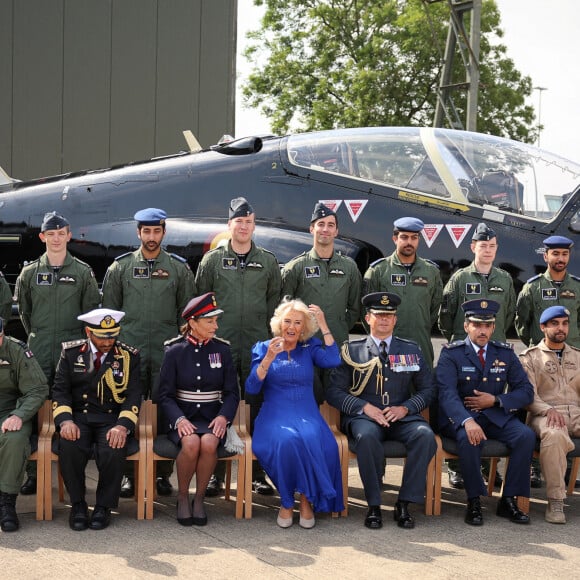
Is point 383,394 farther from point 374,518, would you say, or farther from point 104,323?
point 104,323

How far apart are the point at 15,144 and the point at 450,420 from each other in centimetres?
1107

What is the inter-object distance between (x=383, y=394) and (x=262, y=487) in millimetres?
963

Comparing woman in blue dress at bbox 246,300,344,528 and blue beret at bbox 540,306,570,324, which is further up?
blue beret at bbox 540,306,570,324

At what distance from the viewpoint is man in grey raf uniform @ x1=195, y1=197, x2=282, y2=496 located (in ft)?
17.2

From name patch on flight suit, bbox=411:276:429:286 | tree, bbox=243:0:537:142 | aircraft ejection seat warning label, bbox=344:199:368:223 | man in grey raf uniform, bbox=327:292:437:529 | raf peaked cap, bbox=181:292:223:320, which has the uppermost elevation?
tree, bbox=243:0:537:142

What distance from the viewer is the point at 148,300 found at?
203 inches

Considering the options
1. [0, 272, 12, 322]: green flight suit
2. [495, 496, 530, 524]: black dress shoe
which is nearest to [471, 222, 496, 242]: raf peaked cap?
[495, 496, 530, 524]: black dress shoe

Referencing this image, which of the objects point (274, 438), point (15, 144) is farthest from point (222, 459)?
point (15, 144)

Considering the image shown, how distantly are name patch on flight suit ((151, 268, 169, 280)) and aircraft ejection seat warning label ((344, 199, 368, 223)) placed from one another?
5.49ft

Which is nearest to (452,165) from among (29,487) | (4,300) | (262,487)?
(262,487)

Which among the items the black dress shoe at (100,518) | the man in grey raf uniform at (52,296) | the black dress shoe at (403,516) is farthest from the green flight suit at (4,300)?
the black dress shoe at (403,516)

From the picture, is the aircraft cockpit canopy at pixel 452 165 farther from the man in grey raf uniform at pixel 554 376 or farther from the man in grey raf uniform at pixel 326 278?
the man in grey raf uniform at pixel 554 376

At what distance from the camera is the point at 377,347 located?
4.85 metres

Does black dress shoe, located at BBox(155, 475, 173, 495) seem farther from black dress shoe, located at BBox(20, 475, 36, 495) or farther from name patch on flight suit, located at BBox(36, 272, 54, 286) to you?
name patch on flight suit, located at BBox(36, 272, 54, 286)
